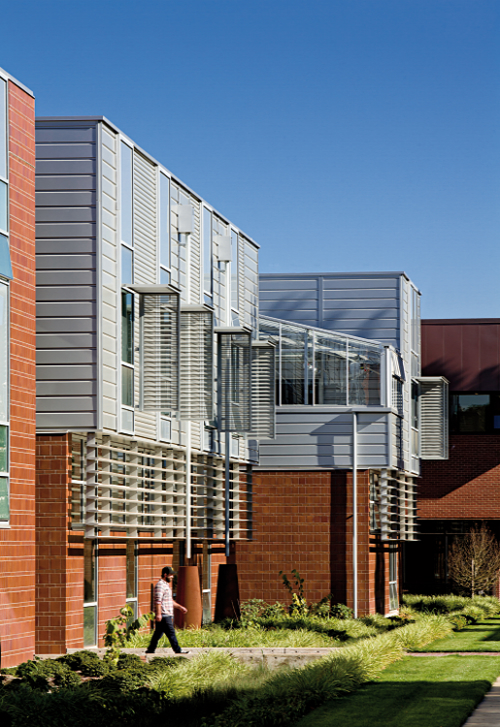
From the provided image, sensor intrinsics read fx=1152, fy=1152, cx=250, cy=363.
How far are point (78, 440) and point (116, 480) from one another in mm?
1614

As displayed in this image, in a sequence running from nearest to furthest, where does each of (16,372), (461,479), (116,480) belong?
1. (16,372)
2. (116,480)
3. (461,479)

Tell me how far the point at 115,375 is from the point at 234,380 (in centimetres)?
629

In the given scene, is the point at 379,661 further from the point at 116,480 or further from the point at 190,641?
the point at 116,480

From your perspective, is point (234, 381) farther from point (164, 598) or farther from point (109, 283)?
point (164, 598)

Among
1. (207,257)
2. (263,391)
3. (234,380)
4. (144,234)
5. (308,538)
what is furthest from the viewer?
(308,538)

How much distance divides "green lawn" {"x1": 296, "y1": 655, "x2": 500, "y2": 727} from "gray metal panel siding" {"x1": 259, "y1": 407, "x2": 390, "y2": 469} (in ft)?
37.4

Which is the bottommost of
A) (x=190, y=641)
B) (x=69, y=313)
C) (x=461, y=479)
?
(x=190, y=641)

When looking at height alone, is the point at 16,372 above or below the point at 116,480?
above

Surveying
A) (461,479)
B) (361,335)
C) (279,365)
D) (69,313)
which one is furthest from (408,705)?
(461,479)

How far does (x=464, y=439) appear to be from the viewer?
40312 mm

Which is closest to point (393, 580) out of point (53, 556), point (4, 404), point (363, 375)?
point (363, 375)

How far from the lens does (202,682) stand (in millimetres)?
14375

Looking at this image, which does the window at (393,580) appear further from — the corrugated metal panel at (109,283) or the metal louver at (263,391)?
the corrugated metal panel at (109,283)

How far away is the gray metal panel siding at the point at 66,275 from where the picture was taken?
739 inches
